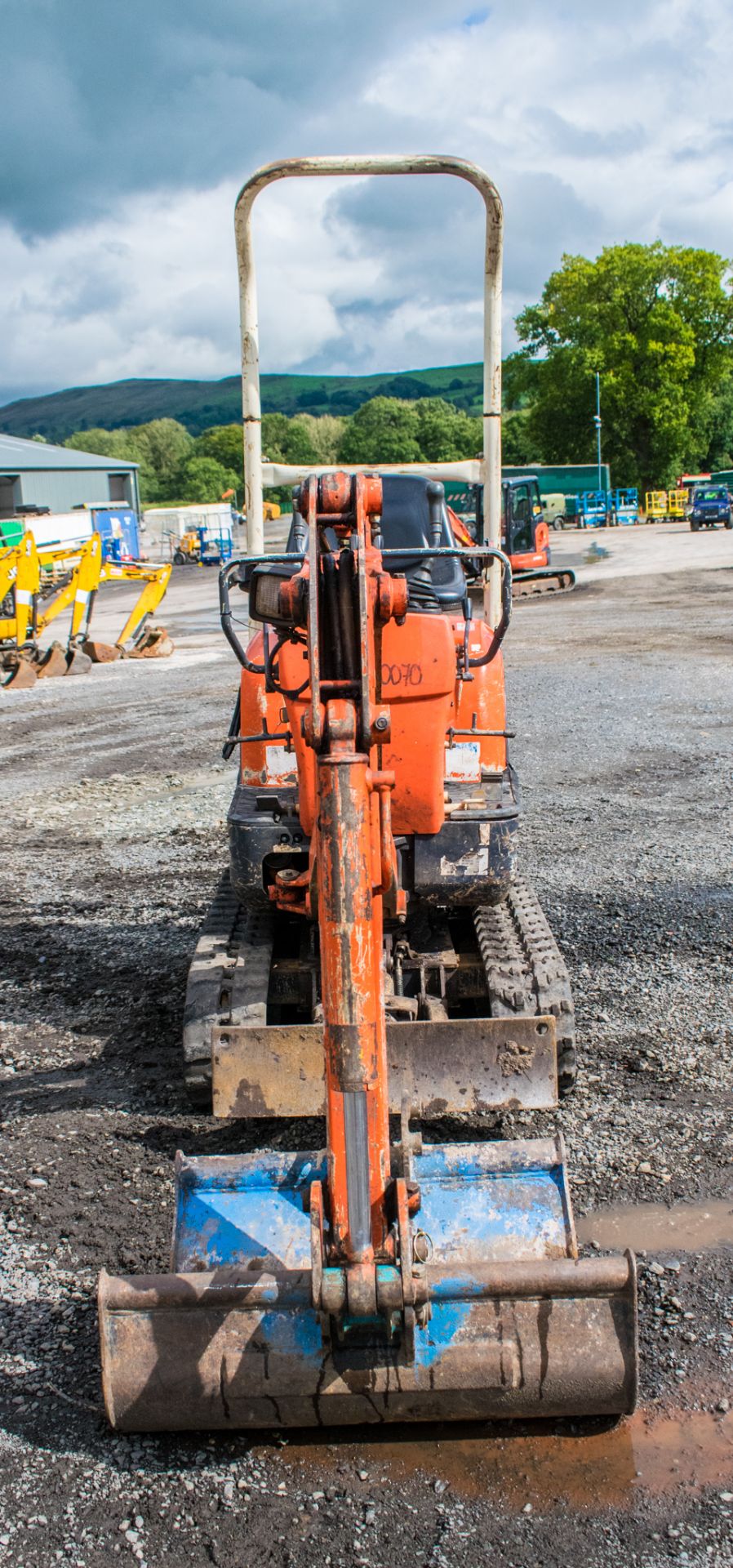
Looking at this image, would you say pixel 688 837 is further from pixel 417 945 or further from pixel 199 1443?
pixel 199 1443

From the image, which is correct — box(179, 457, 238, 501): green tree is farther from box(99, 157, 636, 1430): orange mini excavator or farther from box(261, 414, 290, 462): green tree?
box(99, 157, 636, 1430): orange mini excavator

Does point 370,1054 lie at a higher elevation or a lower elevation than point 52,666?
higher

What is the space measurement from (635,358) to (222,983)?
6527 cm

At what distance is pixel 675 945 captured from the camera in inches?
256

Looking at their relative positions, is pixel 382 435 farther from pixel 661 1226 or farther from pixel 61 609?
pixel 661 1226

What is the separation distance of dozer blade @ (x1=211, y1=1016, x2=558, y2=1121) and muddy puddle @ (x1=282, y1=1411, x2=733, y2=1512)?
4.13 feet

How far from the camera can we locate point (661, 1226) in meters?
4.10

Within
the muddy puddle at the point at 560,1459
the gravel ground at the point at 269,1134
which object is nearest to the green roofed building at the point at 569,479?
the gravel ground at the point at 269,1134

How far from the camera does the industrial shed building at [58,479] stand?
5866 cm

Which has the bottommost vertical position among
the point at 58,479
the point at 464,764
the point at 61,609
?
the point at 61,609

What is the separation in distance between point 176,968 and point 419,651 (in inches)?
125

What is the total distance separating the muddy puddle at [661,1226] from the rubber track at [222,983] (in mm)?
1393

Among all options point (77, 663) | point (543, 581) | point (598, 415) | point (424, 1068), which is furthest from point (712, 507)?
point (424, 1068)

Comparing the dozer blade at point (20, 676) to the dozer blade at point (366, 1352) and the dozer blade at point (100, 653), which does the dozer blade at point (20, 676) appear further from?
the dozer blade at point (366, 1352)
